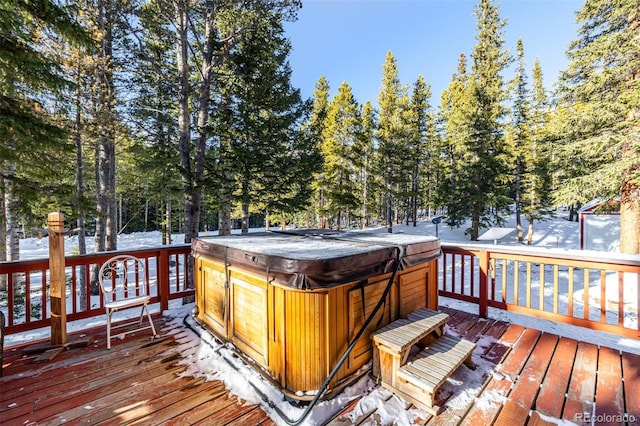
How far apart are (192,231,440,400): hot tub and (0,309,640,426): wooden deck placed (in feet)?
1.12

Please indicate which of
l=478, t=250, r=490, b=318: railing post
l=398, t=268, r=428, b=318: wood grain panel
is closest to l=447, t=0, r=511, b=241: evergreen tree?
l=478, t=250, r=490, b=318: railing post

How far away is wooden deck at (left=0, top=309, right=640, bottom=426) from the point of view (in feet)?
6.64

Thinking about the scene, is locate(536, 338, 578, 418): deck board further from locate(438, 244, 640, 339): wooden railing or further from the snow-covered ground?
locate(438, 244, 640, 339): wooden railing

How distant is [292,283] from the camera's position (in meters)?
2.07

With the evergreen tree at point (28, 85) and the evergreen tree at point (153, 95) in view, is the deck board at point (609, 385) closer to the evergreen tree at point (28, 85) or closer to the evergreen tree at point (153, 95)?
the evergreen tree at point (28, 85)

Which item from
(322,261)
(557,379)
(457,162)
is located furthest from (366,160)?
(322,261)

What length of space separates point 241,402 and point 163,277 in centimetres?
261

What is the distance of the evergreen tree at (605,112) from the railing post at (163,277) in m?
10.5

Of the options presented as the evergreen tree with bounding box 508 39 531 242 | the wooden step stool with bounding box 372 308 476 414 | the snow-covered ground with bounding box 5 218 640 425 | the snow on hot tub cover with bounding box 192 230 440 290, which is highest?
the evergreen tree with bounding box 508 39 531 242

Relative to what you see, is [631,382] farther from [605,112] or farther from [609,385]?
[605,112]

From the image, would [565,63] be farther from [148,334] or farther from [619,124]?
[148,334]

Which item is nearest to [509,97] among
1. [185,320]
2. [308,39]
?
[308,39]

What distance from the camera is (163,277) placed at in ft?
13.3

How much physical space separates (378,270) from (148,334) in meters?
3.10
